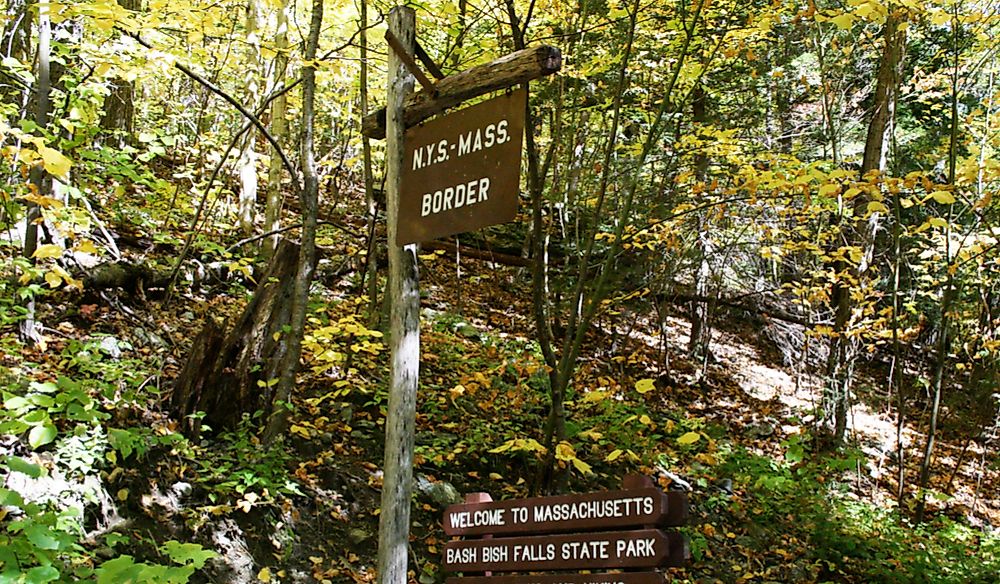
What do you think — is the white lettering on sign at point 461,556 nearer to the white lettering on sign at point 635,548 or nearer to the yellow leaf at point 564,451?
the white lettering on sign at point 635,548

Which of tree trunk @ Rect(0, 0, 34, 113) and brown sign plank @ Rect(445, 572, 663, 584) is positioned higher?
tree trunk @ Rect(0, 0, 34, 113)

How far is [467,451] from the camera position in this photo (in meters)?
7.64

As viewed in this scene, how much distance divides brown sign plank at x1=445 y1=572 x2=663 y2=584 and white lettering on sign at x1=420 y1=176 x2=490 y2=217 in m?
1.58

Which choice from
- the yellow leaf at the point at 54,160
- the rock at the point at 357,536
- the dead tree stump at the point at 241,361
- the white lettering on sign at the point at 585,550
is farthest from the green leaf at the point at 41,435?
the rock at the point at 357,536

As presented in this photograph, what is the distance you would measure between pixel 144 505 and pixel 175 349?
91.3 inches

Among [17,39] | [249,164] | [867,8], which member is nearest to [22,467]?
[867,8]

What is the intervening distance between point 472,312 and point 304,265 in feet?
15.4

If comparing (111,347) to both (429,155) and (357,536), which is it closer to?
(357,536)

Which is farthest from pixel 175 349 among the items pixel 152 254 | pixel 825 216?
pixel 825 216

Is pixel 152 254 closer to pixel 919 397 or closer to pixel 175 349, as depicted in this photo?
pixel 175 349

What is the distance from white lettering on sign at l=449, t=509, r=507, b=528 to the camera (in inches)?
147

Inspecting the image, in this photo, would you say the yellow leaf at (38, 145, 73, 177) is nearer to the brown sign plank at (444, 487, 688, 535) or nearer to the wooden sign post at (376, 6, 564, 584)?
the wooden sign post at (376, 6, 564, 584)

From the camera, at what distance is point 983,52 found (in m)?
10.5

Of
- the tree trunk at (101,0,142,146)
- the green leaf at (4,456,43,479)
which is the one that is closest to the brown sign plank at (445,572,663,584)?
the green leaf at (4,456,43,479)
